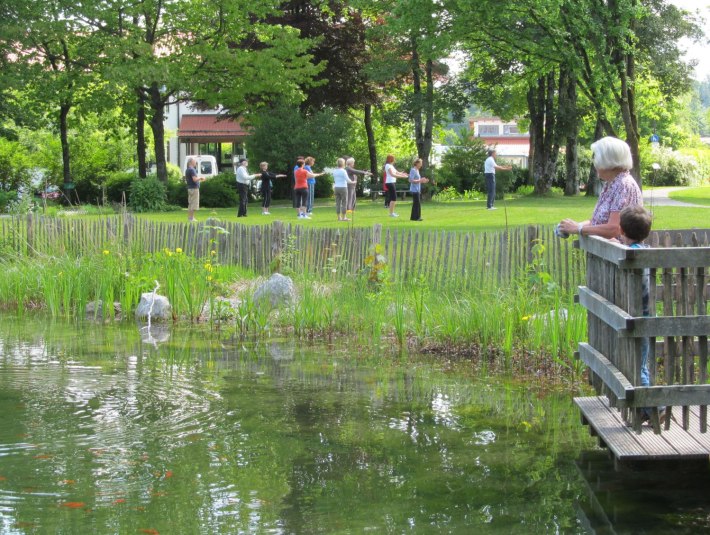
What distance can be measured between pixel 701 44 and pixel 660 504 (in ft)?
119

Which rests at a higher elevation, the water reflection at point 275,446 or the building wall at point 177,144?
the building wall at point 177,144

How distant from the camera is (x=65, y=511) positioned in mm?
5383

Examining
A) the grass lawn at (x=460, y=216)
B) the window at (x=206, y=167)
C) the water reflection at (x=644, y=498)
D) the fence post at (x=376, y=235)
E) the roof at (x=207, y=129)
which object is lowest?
the water reflection at (x=644, y=498)

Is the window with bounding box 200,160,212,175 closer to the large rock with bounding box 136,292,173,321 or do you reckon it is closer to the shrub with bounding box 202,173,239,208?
the shrub with bounding box 202,173,239,208

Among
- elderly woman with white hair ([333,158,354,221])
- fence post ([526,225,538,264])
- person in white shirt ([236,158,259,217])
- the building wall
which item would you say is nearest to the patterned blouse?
fence post ([526,225,538,264])

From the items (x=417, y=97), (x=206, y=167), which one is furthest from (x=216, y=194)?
(x=206, y=167)

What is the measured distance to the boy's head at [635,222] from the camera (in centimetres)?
591

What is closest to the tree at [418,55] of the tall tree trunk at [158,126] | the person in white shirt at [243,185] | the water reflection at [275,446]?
the tall tree trunk at [158,126]

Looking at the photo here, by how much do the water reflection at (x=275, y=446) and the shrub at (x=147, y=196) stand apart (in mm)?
23152

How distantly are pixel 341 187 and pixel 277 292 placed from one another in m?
12.3

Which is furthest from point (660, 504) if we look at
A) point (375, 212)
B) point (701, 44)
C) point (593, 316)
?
point (701, 44)

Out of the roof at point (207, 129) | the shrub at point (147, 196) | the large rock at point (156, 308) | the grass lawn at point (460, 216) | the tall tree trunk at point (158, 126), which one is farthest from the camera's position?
the roof at point (207, 129)

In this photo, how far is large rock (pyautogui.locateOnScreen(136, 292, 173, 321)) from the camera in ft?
41.3

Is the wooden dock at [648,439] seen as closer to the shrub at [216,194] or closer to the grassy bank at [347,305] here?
the grassy bank at [347,305]
